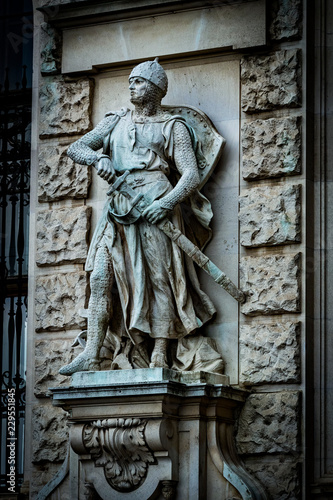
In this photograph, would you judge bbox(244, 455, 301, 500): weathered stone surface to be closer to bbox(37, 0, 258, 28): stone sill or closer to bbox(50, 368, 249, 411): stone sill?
bbox(50, 368, 249, 411): stone sill

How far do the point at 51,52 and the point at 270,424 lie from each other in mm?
3634

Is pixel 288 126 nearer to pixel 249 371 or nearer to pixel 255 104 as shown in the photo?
pixel 255 104

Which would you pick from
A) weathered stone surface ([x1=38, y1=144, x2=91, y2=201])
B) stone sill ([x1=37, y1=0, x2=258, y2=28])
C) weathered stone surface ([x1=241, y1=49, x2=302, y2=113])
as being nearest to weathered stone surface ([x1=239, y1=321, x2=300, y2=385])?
weathered stone surface ([x1=241, y1=49, x2=302, y2=113])

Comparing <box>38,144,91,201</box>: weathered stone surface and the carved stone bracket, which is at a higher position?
<box>38,144,91,201</box>: weathered stone surface

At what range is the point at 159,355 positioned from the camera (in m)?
9.66

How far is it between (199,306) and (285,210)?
0.98 meters

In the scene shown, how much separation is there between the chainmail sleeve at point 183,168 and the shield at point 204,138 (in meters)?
0.21

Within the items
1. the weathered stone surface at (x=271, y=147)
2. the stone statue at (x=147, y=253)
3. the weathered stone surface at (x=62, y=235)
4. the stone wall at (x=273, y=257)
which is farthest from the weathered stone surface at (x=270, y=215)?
the weathered stone surface at (x=62, y=235)

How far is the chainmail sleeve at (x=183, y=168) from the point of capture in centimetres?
963

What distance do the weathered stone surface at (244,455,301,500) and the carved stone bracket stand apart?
82cm

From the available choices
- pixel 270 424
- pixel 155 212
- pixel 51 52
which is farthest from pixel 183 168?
pixel 270 424

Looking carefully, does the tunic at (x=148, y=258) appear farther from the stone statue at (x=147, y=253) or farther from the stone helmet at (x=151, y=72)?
the stone helmet at (x=151, y=72)

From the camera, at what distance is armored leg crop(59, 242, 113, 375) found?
9.69 m

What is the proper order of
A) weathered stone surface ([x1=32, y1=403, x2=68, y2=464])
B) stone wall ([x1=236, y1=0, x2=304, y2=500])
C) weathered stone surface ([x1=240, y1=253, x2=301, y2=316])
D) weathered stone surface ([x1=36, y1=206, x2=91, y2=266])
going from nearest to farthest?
1. stone wall ([x1=236, y1=0, x2=304, y2=500])
2. weathered stone surface ([x1=240, y1=253, x2=301, y2=316])
3. weathered stone surface ([x1=32, y1=403, x2=68, y2=464])
4. weathered stone surface ([x1=36, y1=206, x2=91, y2=266])
